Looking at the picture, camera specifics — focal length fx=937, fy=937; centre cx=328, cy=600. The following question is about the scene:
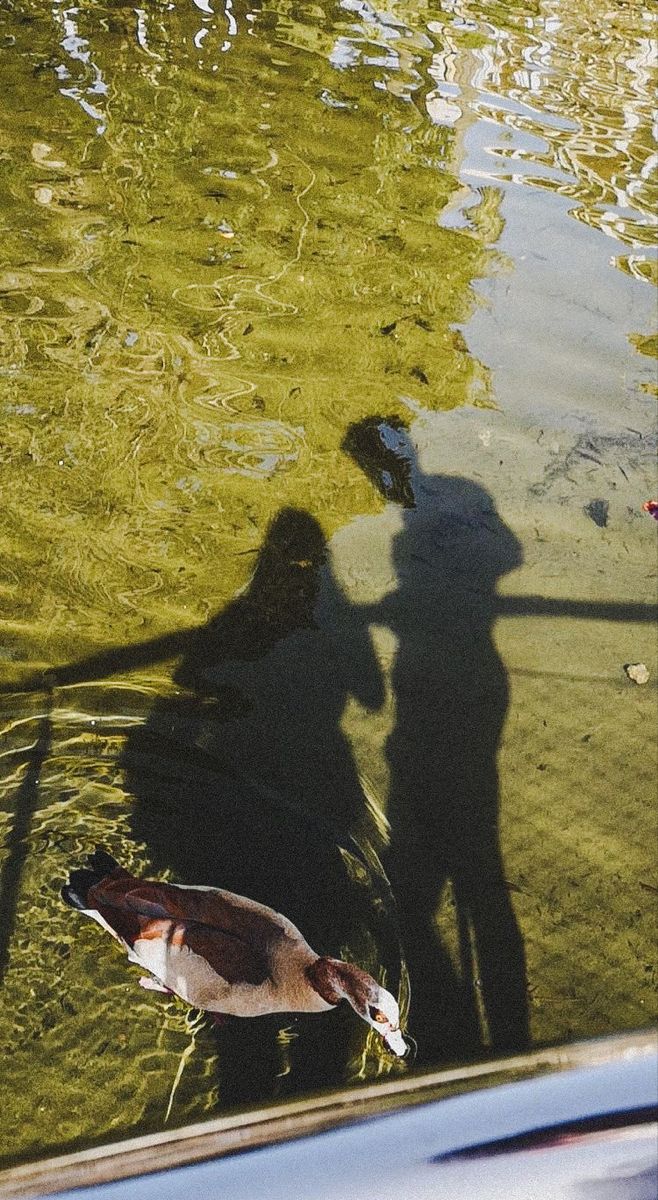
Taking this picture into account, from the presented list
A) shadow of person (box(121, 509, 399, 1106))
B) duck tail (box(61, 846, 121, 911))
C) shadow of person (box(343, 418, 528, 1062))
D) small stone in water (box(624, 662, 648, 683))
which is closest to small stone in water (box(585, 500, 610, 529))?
shadow of person (box(343, 418, 528, 1062))

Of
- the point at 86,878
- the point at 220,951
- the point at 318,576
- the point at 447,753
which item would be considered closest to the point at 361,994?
the point at 220,951

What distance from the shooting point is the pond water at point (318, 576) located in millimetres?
2982

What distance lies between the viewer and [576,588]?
4.41 meters

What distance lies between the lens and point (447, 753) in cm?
372

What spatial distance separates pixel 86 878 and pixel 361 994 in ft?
2.95

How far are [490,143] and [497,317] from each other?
304cm

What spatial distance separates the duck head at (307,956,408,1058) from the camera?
2.51m

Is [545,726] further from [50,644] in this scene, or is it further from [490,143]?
[490,143]

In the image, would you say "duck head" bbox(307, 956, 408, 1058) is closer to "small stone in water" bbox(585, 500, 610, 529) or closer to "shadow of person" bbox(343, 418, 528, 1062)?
"shadow of person" bbox(343, 418, 528, 1062)

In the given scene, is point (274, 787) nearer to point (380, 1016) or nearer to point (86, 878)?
point (86, 878)

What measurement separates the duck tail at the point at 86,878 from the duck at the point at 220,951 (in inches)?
1.7

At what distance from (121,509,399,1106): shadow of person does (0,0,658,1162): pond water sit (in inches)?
0.5

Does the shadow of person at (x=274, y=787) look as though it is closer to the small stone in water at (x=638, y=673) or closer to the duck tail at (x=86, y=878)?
the duck tail at (x=86, y=878)

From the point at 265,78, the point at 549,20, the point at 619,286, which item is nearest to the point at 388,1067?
the point at 619,286
